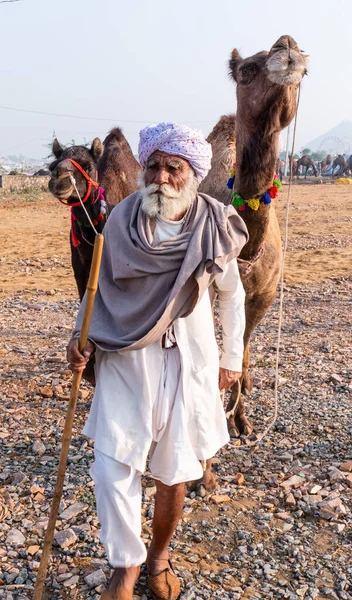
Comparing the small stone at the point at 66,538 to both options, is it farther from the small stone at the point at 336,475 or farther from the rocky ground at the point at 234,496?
the small stone at the point at 336,475

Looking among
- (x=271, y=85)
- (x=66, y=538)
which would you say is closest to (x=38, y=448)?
(x=66, y=538)

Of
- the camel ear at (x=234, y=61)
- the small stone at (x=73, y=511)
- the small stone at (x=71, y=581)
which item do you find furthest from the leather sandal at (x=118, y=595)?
the camel ear at (x=234, y=61)

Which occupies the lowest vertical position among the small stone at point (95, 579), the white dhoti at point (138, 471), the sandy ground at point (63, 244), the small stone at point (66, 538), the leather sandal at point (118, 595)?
the sandy ground at point (63, 244)

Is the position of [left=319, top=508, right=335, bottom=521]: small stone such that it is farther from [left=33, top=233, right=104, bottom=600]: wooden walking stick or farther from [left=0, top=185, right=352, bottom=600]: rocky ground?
[left=33, top=233, right=104, bottom=600]: wooden walking stick

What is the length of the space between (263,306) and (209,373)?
7.93 ft

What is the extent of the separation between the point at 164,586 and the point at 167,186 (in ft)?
6.15

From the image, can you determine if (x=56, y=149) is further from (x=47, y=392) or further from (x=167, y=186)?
(x=167, y=186)

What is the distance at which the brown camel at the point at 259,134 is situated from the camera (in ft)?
13.5

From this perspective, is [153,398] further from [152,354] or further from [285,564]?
[285,564]

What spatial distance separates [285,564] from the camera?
349 cm

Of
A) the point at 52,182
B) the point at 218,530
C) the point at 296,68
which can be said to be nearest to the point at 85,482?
the point at 218,530

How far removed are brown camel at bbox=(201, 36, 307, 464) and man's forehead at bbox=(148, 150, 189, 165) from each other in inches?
55.2

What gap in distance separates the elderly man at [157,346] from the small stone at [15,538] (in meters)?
0.82

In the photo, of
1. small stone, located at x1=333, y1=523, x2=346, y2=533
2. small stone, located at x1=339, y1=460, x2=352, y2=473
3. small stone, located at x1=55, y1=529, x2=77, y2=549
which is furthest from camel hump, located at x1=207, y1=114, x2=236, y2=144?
small stone, located at x1=55, y1=529, x2=77, y2=549
